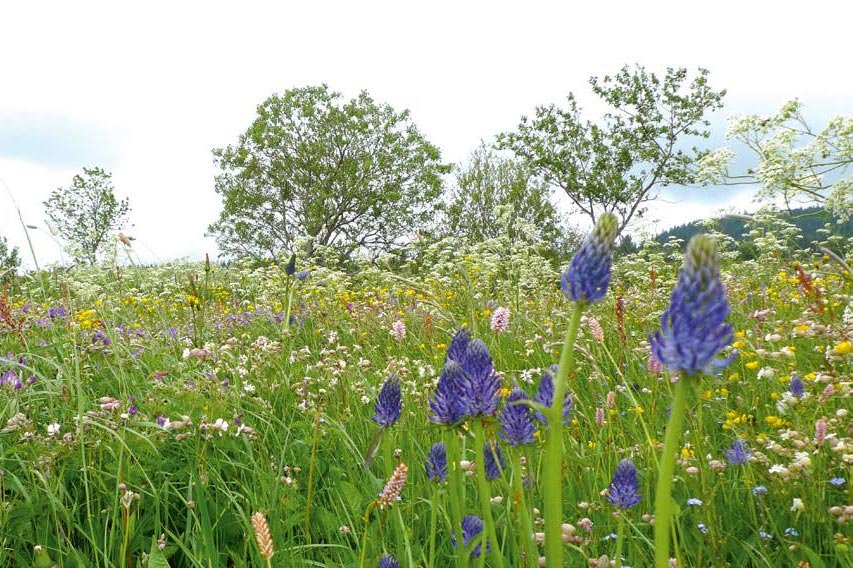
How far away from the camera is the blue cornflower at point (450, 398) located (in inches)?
49.7

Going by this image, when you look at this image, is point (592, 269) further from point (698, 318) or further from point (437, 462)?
point (437, 462)

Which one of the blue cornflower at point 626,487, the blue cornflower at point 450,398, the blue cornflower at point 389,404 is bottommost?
the blue cornflower at point 626,487

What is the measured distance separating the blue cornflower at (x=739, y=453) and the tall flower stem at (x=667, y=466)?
6.39 ft

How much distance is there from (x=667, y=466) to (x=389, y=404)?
3.19 feet

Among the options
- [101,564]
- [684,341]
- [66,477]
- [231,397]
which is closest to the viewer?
[684,341]

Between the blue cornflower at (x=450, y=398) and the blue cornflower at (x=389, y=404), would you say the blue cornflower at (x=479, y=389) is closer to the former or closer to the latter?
the blue cornflower at (x=450, y=398)

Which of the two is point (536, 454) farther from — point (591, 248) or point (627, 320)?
point (627, 320)

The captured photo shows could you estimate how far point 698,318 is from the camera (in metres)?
0.83

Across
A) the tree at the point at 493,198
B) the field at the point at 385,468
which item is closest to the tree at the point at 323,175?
the tree at the point at 493,198

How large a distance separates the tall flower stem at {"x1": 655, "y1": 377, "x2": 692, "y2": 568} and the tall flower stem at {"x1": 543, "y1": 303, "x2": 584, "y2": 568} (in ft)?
0.55

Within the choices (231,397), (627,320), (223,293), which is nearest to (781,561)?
(231,397)

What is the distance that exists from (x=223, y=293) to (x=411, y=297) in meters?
4.41

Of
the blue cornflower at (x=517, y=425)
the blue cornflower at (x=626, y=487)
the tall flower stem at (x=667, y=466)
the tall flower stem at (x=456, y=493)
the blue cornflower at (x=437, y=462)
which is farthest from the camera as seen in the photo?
the blue cornflower at (x=437, y=462)

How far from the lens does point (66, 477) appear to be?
8.61 ft
